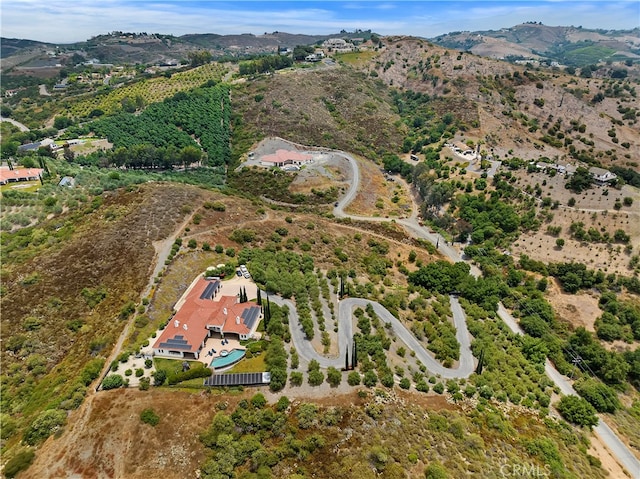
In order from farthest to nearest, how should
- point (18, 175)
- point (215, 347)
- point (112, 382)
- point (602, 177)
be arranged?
point (602, 177) < point (18, 175) < point (215, 347) < point (112, 382)

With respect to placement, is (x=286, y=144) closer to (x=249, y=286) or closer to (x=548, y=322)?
(x=249, y=286)

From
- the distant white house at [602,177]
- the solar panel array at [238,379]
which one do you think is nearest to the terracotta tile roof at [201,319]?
the solar panel array at [238,379]

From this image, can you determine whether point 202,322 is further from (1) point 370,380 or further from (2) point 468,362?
(2) point 468,362

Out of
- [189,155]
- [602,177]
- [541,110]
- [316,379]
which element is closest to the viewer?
[316,379]

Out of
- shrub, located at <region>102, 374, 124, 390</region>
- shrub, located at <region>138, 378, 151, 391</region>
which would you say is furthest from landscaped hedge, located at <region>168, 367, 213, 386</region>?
shrub, located at <region>102, 374, 124, 390</region>

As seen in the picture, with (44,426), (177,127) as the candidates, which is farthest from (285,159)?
(44,426)

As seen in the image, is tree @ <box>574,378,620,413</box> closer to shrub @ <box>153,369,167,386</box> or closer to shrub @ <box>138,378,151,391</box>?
shrub @ <box>153,369,167,386</box>
